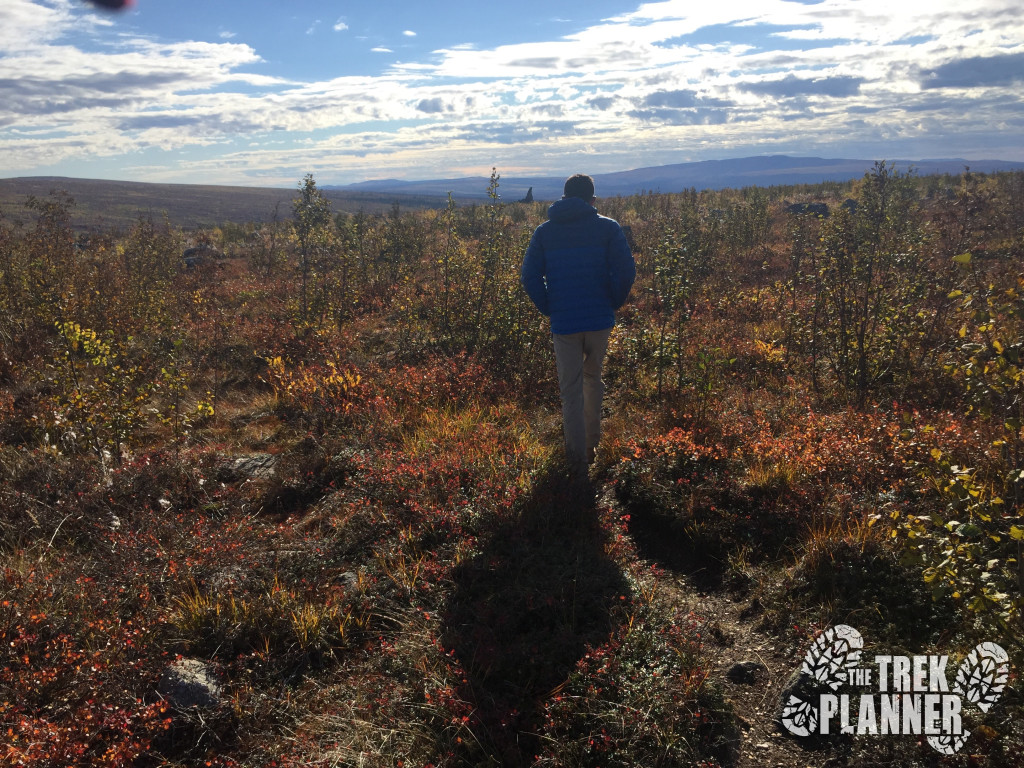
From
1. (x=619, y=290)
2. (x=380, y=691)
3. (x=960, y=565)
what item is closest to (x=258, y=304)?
(x=619, y=290)

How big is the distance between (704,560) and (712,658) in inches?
44.0

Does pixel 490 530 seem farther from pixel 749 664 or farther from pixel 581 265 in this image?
pixel 581 265

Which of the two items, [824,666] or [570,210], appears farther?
[570,210]

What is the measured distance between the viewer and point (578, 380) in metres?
5.42

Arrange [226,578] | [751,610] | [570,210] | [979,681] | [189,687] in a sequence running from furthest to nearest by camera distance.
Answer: [570,210] < [226,578] < [751,610] < [189,687] < [979,681]

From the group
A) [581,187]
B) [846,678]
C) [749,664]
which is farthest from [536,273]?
[846,678]

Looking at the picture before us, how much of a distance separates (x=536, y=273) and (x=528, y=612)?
3049 mm

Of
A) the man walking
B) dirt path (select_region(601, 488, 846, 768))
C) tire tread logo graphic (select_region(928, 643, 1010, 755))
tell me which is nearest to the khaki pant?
the man walking

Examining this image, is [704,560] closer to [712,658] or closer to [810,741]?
[712,658]

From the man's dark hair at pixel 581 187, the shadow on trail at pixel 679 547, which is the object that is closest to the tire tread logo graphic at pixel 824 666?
the shadow on trail at pixel 679 547

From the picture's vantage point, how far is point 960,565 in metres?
2.54

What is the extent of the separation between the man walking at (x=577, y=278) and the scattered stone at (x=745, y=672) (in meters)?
2.15

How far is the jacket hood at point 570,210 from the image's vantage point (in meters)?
5.05

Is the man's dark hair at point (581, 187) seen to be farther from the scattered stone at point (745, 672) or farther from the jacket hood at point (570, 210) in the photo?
the scattered stone at point (745, 672)
